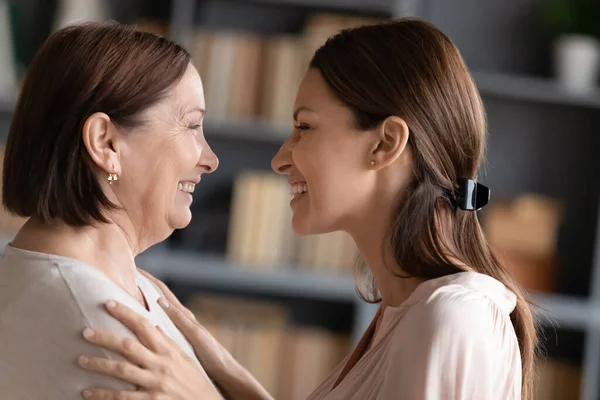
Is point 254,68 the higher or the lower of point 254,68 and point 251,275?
the higher

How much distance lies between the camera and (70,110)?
139cm

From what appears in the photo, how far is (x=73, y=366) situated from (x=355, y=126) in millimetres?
608

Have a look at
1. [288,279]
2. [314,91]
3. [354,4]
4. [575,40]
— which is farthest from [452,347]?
[575,40]

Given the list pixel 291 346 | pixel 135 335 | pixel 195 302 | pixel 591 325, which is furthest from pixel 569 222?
pixel 135 335

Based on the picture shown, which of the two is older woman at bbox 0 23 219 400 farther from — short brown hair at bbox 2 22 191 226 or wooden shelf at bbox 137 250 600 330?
wooden shelf at bbox 137 250 600 330

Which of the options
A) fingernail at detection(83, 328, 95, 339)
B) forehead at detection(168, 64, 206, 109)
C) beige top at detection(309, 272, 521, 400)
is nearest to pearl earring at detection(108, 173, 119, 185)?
forehead at detection(168, 64, 206, 109)

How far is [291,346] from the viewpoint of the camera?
346 cm

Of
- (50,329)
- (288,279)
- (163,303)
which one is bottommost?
(288,279)

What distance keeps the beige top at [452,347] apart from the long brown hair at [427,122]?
0.32 feet

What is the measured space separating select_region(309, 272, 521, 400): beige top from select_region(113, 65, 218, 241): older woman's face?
1.51ft

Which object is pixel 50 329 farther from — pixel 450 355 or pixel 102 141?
pixel 450 355

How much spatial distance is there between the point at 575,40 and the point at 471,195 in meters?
2.15

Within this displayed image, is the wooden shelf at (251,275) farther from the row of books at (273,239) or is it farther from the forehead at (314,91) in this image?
the forehead at (314,91)

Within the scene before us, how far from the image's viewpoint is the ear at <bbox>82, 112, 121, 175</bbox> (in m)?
1.41
